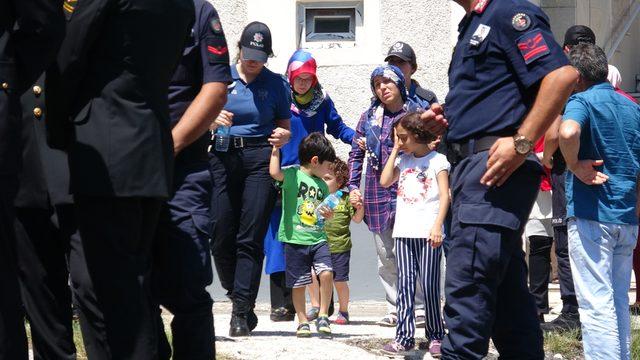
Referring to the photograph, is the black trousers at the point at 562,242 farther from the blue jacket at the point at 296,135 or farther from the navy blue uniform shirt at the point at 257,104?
the navy blue uniform shirt at the point at 257,104

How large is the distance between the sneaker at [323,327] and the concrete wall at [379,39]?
2.07 meters

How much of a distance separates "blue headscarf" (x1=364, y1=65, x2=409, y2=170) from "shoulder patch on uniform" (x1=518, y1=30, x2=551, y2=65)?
301 cm

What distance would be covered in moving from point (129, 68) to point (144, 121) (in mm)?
190

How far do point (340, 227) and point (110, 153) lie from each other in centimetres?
414

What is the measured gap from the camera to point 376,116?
779 centimetres

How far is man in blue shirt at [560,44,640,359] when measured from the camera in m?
5.96

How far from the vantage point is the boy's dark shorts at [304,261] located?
25.0ft

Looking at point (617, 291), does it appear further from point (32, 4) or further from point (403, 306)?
point (32, 4)

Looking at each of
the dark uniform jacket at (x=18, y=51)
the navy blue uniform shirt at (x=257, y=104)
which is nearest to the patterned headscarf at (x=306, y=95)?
the navy blue uniform shirt at (x=257, y=104)

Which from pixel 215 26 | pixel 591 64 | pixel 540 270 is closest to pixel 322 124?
pixel 540 270

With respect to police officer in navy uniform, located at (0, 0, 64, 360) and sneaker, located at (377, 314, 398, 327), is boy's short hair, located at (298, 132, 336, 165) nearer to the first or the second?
sneaker, located at (377, 314, 398, 327)

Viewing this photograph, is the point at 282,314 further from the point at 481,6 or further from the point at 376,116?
the point at 481,6

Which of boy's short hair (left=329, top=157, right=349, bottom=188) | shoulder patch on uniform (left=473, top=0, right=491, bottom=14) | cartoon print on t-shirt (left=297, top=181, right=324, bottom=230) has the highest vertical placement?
shoulder patch on uniform (left=473, top=0, right=491, bottom=14)

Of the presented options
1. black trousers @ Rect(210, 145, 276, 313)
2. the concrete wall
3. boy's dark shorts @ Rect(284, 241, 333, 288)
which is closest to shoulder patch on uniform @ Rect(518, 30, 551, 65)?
black trousers @ Rect(210, 145, 276, 313)
